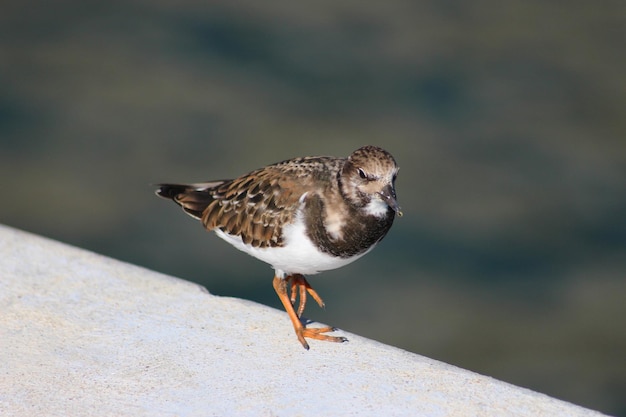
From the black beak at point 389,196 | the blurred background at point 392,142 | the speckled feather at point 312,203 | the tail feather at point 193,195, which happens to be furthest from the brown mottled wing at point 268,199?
the blurred background at point 392,142

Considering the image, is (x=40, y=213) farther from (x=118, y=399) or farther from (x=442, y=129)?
(x=118, y=399)

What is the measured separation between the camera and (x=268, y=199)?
4.11 meters

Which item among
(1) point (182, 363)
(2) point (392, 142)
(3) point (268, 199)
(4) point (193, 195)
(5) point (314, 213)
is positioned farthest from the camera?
(2) point (392, 142)

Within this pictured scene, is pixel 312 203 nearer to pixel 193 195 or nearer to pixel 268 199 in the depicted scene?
pixel 268 199

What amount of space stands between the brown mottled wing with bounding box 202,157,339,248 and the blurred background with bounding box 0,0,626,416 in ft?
9.16

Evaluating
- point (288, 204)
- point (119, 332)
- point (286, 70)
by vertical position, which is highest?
point (286, 70)

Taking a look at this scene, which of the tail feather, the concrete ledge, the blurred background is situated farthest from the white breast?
the blurred background

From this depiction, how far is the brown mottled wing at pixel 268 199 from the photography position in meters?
3.98

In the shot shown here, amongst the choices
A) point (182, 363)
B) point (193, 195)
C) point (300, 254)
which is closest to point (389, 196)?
point (300, 254)

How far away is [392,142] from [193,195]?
4.25 meters

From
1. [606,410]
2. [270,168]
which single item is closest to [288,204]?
[270,168]

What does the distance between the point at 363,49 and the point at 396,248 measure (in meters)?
3.00

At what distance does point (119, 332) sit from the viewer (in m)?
3.84

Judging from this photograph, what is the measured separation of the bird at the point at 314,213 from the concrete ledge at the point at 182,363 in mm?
217
